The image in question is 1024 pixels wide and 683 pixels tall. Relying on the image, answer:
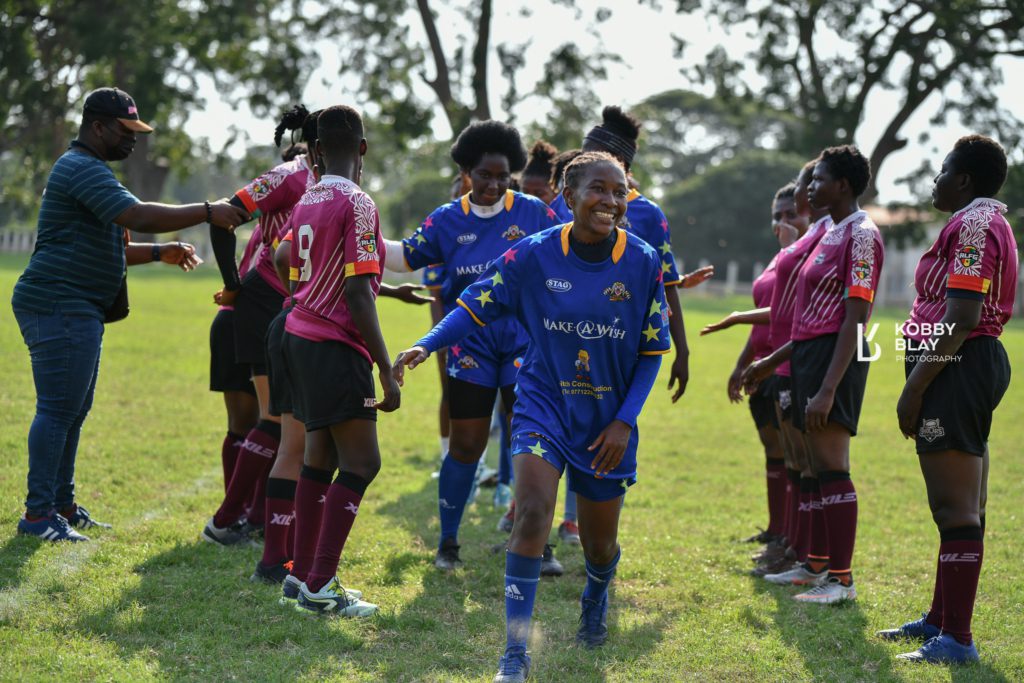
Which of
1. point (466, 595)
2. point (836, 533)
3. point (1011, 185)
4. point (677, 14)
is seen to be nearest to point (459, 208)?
point (466, 595)

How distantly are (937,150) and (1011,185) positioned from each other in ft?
10.9

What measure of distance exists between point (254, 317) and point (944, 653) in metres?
4.34

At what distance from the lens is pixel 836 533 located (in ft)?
19.9

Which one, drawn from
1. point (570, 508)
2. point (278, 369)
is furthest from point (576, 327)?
point (570, 508)

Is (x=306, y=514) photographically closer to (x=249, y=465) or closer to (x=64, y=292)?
(x=249, y=465)

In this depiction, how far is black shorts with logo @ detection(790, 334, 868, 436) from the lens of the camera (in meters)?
6.01

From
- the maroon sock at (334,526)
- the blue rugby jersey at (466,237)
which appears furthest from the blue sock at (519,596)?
the blue rugby jersey at (466,237)

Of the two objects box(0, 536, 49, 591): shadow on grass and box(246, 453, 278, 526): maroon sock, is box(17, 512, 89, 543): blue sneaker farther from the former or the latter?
box(246, 453, 278, 526): maroon sock

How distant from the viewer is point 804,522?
683cm

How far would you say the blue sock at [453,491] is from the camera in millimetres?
6445

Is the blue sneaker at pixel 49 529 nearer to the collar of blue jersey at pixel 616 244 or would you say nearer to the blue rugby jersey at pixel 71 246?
the blue rugby jersey at pixel 71 246

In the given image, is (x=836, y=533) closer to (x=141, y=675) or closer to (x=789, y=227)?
(x=789, y=227)

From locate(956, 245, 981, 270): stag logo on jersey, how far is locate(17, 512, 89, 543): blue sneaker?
497cm
